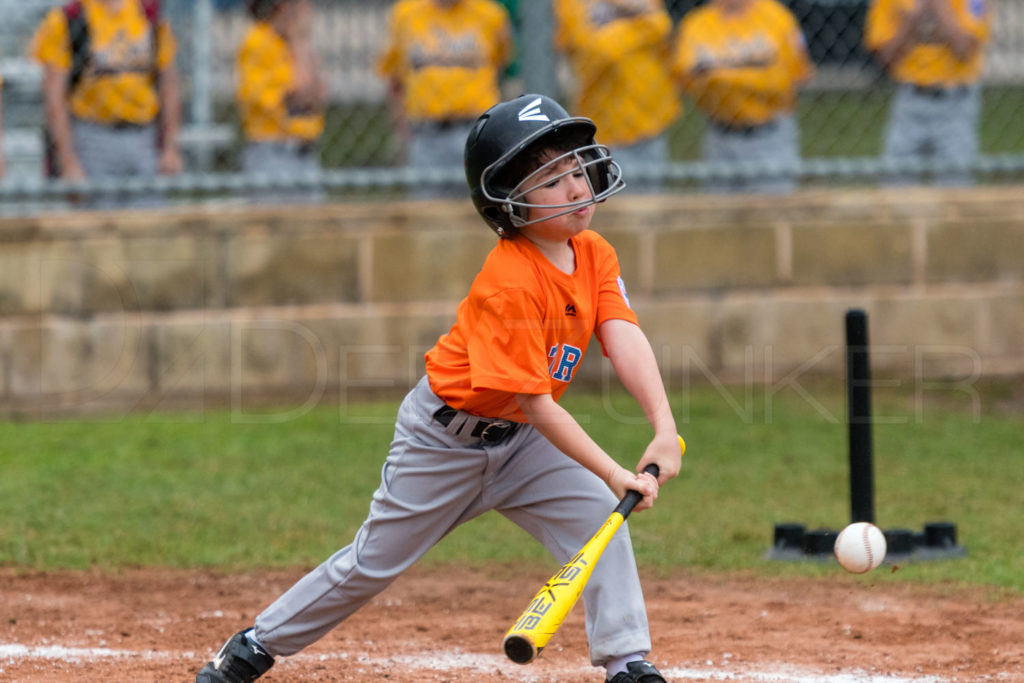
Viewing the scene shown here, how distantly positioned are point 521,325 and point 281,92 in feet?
15.4

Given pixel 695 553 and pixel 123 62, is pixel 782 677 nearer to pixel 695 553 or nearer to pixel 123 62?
pixel 695 553

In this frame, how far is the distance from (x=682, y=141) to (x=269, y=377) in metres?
2.61

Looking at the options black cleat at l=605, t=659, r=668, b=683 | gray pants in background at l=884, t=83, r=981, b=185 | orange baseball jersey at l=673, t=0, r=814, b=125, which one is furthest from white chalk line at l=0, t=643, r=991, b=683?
gray pants in background at l=884, t=83, r=981, b=185

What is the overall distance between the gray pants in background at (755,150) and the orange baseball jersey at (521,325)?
4.16 m

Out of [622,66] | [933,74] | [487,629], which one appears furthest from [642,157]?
[487,629]

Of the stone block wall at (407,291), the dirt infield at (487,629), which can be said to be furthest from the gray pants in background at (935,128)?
the dirt infield at (487,629)

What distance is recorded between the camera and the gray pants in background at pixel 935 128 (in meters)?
7.32

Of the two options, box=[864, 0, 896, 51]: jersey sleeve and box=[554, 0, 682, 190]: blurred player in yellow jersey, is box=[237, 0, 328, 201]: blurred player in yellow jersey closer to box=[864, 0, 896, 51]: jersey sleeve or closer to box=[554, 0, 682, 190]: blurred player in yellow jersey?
box=[554, 0, 682, 190]: blurred player in yellow jersey

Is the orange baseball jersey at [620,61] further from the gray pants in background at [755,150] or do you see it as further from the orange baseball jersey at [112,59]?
the orange baseball jersey at [112,59]

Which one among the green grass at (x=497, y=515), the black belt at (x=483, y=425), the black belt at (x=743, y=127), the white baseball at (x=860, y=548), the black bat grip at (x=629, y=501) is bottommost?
the green grass at (x=497, y=515)

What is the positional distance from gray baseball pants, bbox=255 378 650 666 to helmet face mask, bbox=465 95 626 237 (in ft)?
1.64

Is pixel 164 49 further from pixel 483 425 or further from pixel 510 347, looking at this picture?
pixel 510 347

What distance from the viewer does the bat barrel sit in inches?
112

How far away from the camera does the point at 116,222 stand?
→ 7004 millimetres
